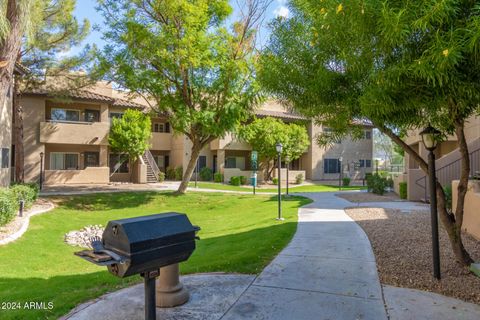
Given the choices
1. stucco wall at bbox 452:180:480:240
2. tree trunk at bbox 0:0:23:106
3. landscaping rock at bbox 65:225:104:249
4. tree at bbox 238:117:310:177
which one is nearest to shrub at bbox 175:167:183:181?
tree at bbox 238:117:310:177

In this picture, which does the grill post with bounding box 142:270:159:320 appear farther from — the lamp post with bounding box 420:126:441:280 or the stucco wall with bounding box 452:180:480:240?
the stucco wall with bounding box 452:180:480:240

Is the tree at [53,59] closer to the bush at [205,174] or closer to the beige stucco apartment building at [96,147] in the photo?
the beige stucco apartment building at [96,147]

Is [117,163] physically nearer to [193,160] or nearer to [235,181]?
[235,181]

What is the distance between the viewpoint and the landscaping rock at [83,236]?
37.0 ft

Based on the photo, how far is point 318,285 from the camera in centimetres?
517

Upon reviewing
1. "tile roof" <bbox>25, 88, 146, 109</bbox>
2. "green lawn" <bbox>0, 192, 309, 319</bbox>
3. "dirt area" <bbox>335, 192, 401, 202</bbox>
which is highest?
"tile roof" <bbox>25, 88, 146, 109</bbox>

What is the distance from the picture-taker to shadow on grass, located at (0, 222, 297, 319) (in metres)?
4.58

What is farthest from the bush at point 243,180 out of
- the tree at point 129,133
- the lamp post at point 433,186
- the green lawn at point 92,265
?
the lamp post at point 433,186

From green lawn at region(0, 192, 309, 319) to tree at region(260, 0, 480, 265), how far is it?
318 centimetres

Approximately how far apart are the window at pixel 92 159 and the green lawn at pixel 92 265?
29.2 ft

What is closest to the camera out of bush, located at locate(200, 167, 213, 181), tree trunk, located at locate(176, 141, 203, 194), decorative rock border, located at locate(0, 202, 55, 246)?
decorative rock border, located at locate(0, 202, 55, 246)

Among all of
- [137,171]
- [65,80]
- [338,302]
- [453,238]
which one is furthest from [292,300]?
[137,171]

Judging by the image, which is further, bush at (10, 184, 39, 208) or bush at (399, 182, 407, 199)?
bush at (399, 182, 407, 199)

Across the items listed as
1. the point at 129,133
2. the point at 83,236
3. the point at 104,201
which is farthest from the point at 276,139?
the point at 83,236
